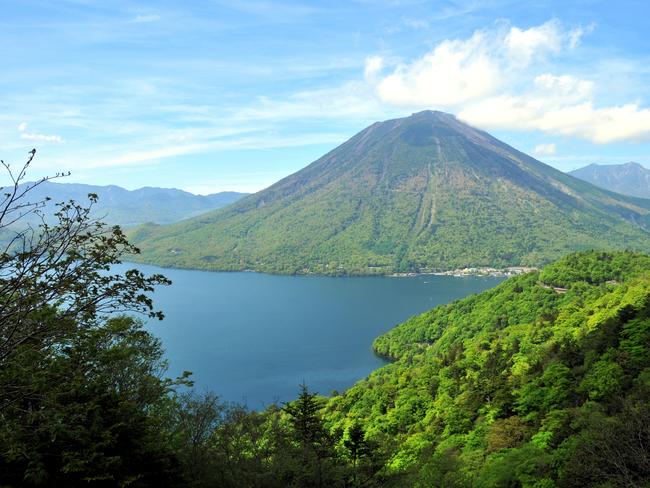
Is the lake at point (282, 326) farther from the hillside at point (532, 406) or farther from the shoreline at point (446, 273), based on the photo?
the hillside at point (532, 406)

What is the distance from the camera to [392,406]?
34656mm

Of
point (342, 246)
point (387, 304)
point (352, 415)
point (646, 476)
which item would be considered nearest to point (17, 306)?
point (646, 476)

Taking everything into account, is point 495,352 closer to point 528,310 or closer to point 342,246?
point 528,310

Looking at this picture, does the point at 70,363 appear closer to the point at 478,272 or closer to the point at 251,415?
the point at 251,415

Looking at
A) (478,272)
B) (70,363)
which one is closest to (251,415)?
(70,363)

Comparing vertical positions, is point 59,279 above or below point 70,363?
above

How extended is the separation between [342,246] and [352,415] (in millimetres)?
156651

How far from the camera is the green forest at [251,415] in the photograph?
6648 millimetres

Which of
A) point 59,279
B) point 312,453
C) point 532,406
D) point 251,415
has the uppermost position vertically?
point 59,279

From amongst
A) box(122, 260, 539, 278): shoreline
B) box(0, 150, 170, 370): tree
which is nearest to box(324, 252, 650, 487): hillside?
box(0, 150, 170, 370): tree

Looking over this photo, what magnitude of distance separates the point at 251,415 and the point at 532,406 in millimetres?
13767

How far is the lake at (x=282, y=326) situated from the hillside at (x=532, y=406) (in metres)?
9.74

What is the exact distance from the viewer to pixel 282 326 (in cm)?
8525

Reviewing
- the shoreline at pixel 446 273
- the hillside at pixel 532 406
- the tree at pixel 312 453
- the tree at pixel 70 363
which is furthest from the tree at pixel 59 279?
the shoreline at pixel 446 273
